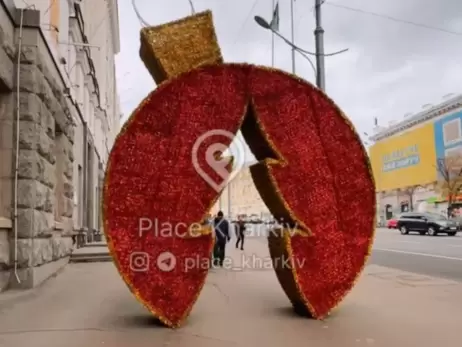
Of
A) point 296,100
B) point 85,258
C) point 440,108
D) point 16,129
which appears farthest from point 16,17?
point 440,108

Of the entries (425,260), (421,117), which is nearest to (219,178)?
(425,260)

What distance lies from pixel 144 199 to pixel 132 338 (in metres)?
1.55

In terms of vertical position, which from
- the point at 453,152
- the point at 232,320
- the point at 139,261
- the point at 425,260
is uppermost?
the point at 453,152

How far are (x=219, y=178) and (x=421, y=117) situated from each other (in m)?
58.3

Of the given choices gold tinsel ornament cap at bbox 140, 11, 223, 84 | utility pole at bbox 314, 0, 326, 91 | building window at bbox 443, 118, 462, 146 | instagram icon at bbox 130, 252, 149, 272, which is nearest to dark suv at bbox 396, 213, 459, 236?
building window at bbox 443, 118, 462, 146

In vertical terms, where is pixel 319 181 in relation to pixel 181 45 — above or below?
below

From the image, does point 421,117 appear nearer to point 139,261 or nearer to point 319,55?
point 319,55

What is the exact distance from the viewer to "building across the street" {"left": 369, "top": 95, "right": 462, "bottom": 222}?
5053 centimetres

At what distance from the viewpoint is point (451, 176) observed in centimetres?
4838

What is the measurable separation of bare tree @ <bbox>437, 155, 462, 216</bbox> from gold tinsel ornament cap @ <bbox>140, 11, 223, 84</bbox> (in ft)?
143

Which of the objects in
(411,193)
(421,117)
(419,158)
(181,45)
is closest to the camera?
(181,45)

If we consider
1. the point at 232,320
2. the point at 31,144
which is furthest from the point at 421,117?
the point at 232,320

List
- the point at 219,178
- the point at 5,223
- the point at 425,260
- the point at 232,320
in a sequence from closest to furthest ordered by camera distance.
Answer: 1. the point at 219,178
2. the point at 232,320
3. the point at 5,223
4. the point at 425,260

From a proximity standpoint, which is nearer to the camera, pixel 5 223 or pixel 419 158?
pixel 5 223
